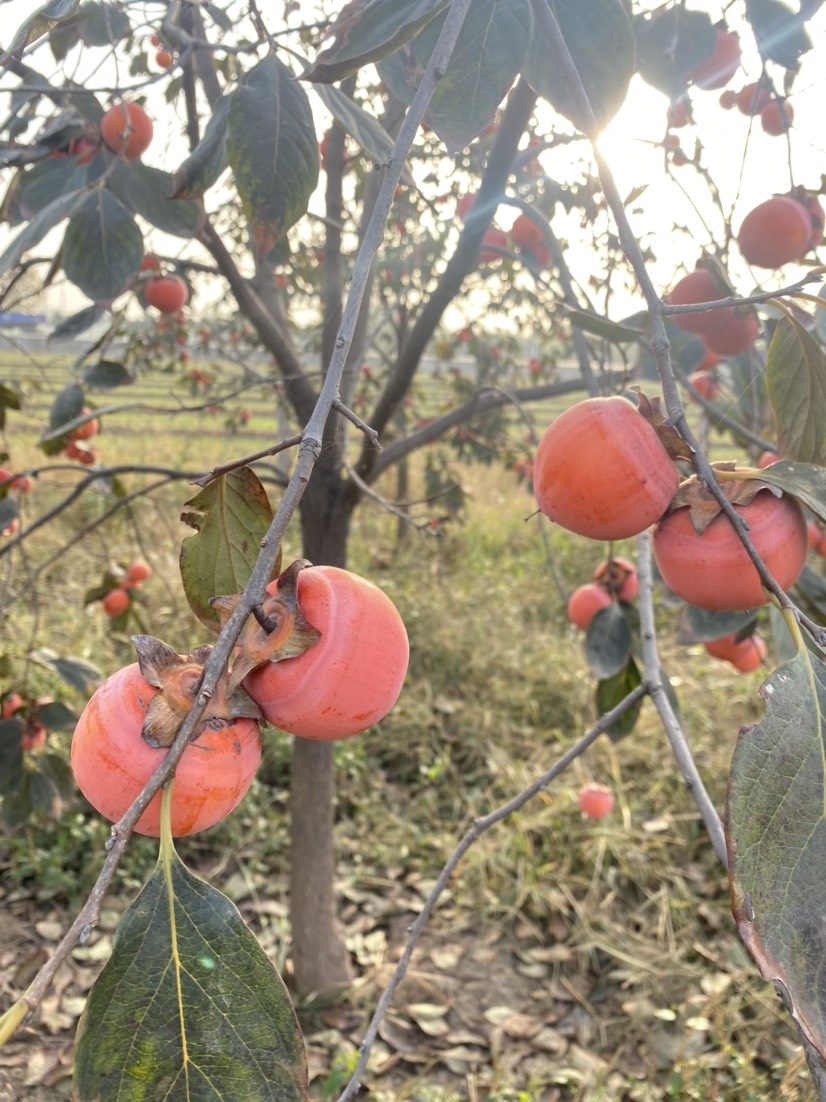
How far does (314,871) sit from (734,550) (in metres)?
1.85

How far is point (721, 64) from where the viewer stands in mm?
1375

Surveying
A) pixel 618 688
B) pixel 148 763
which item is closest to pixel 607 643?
pixel 618 688

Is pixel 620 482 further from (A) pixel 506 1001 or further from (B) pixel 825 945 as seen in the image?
(A) pixel 506 1001

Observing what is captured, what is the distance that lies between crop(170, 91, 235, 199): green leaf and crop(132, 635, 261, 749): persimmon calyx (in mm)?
616

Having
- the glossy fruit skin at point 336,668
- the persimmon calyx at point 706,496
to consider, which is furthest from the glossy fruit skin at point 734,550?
the glossy fruit skin at point 336,668

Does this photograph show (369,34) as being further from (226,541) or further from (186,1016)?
Result: (186,1016)

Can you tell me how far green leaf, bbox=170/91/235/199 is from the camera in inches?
36.4

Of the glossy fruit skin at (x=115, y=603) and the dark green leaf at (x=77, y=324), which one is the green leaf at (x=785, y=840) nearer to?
the dark green leaf at (x=77, y=324)

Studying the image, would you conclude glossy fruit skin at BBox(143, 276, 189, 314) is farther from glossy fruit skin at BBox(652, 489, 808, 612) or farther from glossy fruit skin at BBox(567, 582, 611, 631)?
glossy fruit skin at BBox(652, 489, 808, 612)

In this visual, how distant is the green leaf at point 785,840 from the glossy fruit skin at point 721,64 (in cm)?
120

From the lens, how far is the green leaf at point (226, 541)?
625 millimetres

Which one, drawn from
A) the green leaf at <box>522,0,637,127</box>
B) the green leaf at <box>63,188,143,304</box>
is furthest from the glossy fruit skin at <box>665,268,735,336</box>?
the green leaf at <box>63,188,143,304</box>

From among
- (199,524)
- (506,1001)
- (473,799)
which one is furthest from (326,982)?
(199,524)

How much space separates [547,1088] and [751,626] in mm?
1413
